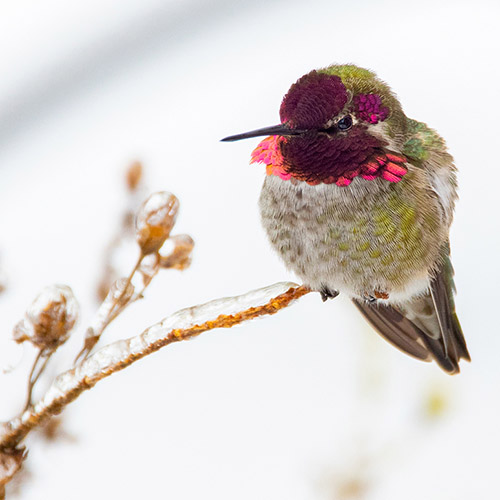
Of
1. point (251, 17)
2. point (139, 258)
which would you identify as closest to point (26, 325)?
point (139, 258)

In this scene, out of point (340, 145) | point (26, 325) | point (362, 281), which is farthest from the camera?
point (362, 281)

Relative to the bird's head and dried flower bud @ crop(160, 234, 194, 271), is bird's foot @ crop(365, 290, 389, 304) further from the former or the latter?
dried flower bud @ crop(160, 234, 194, 271)

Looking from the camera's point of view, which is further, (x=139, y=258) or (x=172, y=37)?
(x=172, y=37)

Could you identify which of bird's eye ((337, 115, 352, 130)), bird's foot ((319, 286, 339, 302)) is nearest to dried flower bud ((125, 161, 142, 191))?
bird's eye ((337, 115, 352, 130))

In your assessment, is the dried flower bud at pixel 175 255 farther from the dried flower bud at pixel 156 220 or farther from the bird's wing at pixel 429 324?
the bird's wing at pixel 429 324

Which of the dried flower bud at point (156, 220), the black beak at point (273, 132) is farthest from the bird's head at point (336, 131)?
the dried flower bud at point (156, 220)

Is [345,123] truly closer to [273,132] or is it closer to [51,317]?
[273,132]

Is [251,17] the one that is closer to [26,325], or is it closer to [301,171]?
[301,171]
